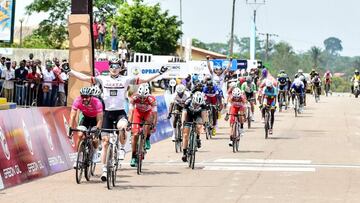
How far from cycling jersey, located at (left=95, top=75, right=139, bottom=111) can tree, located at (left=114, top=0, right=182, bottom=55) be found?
176 feet

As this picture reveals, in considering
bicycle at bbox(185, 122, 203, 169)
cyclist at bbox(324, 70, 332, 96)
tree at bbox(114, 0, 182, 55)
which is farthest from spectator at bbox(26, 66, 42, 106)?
tree at bbox(114, 0, 182, 55)

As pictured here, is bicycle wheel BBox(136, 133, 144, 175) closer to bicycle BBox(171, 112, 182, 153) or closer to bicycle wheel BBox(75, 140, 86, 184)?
bicycle wheel BBox(75, 140, 86, 184)

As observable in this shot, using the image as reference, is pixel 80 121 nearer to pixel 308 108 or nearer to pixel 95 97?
pixel 95 97

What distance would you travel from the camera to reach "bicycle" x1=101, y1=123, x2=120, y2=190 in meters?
15.6

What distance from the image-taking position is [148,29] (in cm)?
7162

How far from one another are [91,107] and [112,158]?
122 centimetres

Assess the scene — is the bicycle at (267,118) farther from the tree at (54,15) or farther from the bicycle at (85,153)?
the tree at (54,15)

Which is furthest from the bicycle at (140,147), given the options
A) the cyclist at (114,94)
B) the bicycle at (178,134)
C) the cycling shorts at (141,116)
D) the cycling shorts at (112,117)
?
the bicycle at (178,134)

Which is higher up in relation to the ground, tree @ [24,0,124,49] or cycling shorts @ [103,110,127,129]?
tree @ [24,0,124,49]

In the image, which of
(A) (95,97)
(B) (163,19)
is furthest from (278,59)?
(A) (95,97)

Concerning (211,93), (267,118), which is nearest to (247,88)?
(267,118)

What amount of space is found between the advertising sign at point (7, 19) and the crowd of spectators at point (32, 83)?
1.05 metres

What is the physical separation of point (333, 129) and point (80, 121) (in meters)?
18.3

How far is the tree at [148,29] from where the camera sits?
2805 inches
